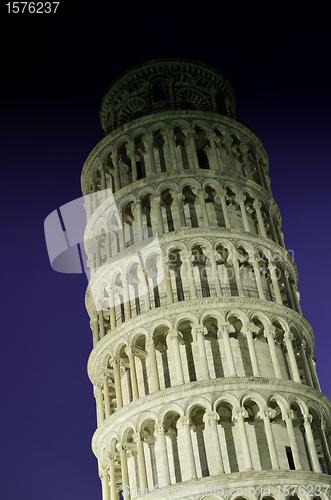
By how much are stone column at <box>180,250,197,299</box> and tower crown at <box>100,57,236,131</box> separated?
42.5ft

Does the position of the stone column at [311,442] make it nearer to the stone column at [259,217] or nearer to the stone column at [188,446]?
the stone column at [188,446]

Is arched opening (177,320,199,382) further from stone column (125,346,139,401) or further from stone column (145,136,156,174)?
stone column (145,136,156,174)

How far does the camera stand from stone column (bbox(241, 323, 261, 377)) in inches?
1362

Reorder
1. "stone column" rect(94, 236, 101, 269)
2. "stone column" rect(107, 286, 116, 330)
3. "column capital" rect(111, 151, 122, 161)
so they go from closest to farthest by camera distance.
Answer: "stone column" rect(107, 286, 116, 330), "stone column" rect(94, 236, 101, 269), "column capital" rect(111, 151, 122, 161)

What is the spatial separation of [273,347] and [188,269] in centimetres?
624

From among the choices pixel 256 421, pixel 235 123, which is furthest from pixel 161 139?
pixel 256 421

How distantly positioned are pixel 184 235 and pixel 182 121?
28.5 ft

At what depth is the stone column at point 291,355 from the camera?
35625mm

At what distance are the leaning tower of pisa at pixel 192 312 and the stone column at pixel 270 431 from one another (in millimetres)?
62

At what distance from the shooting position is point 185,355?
3612 centimetres

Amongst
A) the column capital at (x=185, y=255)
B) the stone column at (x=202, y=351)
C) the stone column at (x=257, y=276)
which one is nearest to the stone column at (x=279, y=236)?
the stone column at (x=257, y=276)

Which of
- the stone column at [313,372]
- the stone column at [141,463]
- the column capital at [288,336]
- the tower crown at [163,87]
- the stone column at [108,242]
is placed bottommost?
the stone column at [141,463]

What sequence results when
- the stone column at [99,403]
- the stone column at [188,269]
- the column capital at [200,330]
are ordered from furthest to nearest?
the stone column at [99,403] → the stone column at [188,269] → the column capital at [200,330]

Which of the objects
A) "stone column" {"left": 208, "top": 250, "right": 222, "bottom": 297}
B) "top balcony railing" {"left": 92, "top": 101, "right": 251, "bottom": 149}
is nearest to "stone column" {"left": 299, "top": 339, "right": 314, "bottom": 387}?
"stone column" {"left": 208, "top": 250, "right": 222, "bottom": 297}
